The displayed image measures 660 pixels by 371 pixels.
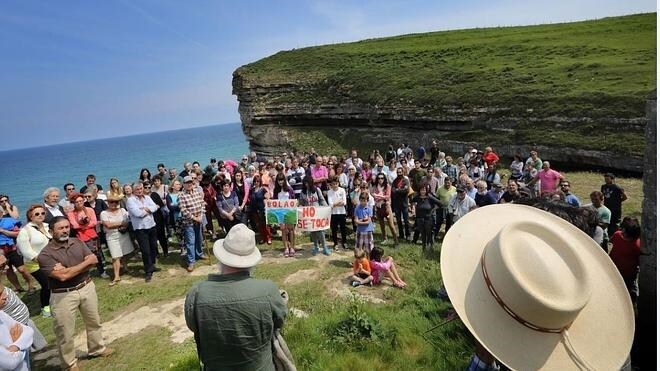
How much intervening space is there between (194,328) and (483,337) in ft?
7.78

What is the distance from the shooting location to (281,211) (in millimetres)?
10562

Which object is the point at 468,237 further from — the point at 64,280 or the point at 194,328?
the point at 64,280

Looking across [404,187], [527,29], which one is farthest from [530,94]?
[527,29]

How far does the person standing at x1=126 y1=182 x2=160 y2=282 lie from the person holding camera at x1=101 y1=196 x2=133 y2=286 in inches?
9.0

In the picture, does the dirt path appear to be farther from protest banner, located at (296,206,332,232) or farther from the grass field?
protest banner, located at (296,206,332,232)

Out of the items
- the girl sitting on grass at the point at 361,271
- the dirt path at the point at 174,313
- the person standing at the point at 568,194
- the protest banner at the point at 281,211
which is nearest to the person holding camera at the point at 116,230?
the dirt path at the point at 174,313

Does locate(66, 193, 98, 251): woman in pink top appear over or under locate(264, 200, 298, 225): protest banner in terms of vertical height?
over

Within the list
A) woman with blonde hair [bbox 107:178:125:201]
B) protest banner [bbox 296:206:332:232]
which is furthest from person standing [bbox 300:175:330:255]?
woman with blonde hair [bbox 107:178:125:201]

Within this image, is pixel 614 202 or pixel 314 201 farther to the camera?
pixel 314 201

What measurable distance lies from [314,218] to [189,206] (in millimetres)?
3290

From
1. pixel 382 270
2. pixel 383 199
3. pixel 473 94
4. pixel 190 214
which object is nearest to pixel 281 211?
pixel 190 214

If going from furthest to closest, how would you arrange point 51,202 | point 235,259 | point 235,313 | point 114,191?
point 114,191 → point 51,202 → point 235,259 → point 235,313

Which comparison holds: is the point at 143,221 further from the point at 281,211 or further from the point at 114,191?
the point at 281,211

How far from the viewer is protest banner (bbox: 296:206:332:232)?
1023cm
